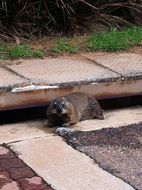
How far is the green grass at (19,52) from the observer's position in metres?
7.32

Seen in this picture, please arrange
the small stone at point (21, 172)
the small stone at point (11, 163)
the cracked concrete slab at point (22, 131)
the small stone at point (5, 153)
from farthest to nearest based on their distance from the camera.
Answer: the cracked concrete slab at point (22, 131), the small stone at point (5, 153), the small stone at point (11, 163), the small stone at point (21, 172)

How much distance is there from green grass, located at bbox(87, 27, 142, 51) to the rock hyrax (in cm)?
147

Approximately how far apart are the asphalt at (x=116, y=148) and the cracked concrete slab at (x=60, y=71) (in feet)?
2.41

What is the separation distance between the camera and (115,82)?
6.54m

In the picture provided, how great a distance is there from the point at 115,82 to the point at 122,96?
198mm

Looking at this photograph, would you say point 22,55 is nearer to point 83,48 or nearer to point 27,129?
point 83,48

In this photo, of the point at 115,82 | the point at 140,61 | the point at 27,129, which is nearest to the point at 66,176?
the point at 27,129

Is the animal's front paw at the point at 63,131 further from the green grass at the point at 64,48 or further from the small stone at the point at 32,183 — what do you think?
the green grass at the point at 64,48

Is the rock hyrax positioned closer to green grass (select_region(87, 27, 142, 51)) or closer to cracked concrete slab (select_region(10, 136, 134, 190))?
cracked concrete slab (select_region(10, 136, 134, 190))

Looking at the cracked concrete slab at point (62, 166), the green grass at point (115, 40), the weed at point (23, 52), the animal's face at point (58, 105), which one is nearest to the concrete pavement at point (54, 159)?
the cracked concrete slab at point (62, 166)

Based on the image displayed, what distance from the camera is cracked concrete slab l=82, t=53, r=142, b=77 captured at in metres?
6.77

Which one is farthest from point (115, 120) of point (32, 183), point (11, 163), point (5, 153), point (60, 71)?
point (32, 183)

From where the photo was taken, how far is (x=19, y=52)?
738 centimetres

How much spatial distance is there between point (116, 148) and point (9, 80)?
1417mm
